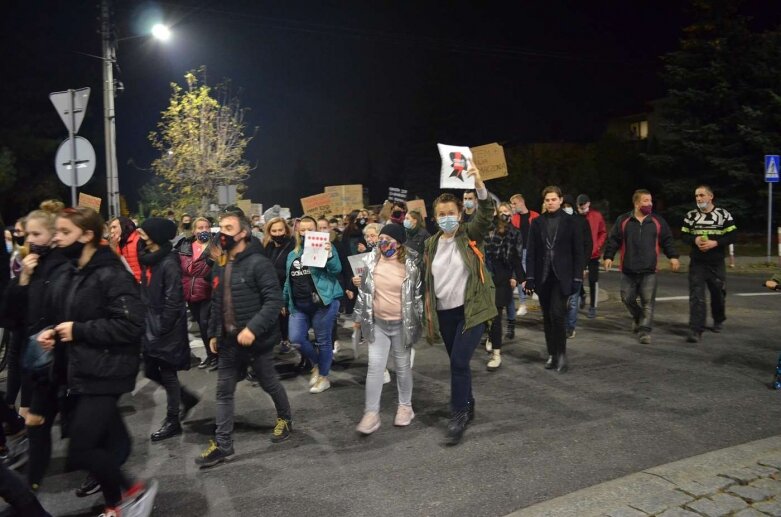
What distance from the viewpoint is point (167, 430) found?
19.2 ft

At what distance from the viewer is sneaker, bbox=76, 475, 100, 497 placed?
461 cm

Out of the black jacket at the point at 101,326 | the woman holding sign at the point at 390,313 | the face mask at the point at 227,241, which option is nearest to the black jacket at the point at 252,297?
the face mask at the point at 227,241

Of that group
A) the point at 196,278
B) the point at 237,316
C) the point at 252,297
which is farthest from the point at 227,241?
the point at 196,278

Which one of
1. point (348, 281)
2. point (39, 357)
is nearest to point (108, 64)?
point (348, 281)

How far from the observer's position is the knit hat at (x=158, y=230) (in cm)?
579

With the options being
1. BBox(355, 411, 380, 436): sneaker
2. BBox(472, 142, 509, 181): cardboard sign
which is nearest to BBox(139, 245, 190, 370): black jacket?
BBox(355, 411, 380, 436): sneaker

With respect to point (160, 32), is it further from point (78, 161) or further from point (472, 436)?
point (472, 436)

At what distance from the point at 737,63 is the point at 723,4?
2733 millimetres

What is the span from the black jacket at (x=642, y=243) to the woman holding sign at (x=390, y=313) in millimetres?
4270

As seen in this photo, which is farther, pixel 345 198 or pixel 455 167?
pixel 345 198

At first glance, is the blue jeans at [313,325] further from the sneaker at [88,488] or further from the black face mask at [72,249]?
the black face mask at [72,249]

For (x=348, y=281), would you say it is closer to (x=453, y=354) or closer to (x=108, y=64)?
(x=453, y=354)

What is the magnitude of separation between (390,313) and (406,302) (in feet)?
0.57

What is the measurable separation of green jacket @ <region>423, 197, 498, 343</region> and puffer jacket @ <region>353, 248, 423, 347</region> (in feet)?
0.41
